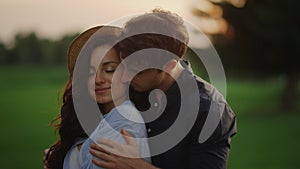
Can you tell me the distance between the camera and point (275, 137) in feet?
70.2

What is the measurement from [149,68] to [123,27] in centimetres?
27

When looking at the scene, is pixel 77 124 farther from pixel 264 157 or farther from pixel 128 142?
pixel 264 157

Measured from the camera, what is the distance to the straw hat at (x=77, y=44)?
3.57m

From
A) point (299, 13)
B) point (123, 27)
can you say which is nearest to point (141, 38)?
point (123, 27)

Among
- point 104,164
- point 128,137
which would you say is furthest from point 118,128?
point 104,164

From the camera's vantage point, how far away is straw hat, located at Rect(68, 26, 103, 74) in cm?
357

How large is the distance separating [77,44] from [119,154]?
0.80 metres

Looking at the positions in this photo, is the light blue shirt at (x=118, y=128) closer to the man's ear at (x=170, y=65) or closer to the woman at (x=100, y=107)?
the woman at (x=100, y=107)

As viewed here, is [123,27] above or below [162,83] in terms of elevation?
above

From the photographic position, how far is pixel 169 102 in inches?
133

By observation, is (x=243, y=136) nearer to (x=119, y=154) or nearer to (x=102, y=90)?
(x=102, y=90)

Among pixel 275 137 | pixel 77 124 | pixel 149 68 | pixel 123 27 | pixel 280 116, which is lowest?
A: pixel 280 116

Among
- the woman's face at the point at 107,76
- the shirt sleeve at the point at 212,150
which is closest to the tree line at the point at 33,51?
the woman's face at the point at 107,76

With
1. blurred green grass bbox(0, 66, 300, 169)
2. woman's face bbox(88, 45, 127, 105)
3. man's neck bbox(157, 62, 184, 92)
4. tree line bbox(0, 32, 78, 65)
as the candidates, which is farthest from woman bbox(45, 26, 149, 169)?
tree line bbox(0, 32, 78, 65)
